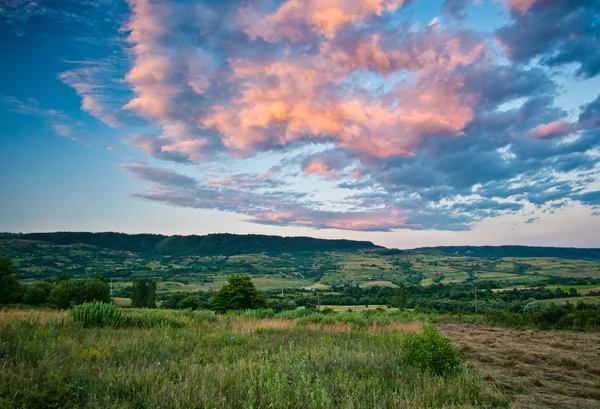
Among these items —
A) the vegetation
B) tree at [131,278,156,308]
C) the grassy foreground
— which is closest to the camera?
the grassy foreground

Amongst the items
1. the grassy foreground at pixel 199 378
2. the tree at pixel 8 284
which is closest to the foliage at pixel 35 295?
the tree at pixel 8 284

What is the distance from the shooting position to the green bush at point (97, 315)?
41.9ft

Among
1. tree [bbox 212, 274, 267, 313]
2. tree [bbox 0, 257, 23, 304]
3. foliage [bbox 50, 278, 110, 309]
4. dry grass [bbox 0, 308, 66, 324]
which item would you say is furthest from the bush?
tree [bbox 0, 257, 23, 304]

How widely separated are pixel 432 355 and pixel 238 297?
3583 centimetres

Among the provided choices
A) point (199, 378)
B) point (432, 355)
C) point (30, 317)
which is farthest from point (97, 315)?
point (432, 355)

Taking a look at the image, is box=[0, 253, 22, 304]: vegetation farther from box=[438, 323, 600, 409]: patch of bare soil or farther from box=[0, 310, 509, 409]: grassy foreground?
box=[438, 323, 600, 409]: patch of bare soil

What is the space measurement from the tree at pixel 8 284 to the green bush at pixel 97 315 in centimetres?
5671

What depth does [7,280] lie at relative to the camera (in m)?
55.0

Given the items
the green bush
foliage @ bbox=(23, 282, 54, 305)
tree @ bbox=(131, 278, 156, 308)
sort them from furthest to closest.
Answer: tree @ bbox=(131, 278, 156, 308)
foliage @ bbox=(23, 282, 54, 305)
the green bush

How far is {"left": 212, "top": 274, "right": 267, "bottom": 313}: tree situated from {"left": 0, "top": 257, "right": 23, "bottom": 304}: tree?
3763 cm

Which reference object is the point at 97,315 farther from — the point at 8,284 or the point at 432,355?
the point at 8,284

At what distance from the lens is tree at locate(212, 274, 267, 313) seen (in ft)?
135

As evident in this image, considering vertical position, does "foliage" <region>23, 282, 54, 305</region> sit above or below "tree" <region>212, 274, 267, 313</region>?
below

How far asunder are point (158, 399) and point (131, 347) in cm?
417
